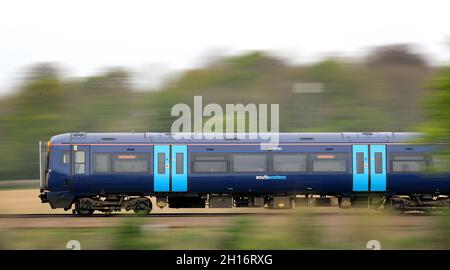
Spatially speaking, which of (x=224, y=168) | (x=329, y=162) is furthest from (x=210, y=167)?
(x=329, y=162)

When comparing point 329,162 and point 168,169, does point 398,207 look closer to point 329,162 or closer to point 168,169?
point 329,162

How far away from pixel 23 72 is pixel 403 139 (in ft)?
127

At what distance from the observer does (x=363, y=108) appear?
159 feet

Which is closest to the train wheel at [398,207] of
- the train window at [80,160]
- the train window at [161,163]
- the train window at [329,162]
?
the train window at [329,162]

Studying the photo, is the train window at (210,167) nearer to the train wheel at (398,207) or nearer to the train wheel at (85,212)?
the train wheel at (85,212)

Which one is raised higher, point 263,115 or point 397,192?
point 263,115

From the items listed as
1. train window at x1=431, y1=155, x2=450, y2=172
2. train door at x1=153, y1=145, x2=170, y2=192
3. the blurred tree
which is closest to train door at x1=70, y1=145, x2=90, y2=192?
train door at x1=153, y1=145, x2=170, y2=192

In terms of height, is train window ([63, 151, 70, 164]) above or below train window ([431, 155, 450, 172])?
above

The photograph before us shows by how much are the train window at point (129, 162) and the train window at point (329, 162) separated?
535 cm

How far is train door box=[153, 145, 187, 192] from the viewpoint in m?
24.3

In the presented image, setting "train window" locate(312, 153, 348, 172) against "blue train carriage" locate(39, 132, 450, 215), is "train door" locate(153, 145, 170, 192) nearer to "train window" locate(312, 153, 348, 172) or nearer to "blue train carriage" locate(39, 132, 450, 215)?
"blue train carriage" locate(39, 132, 450, 215)
